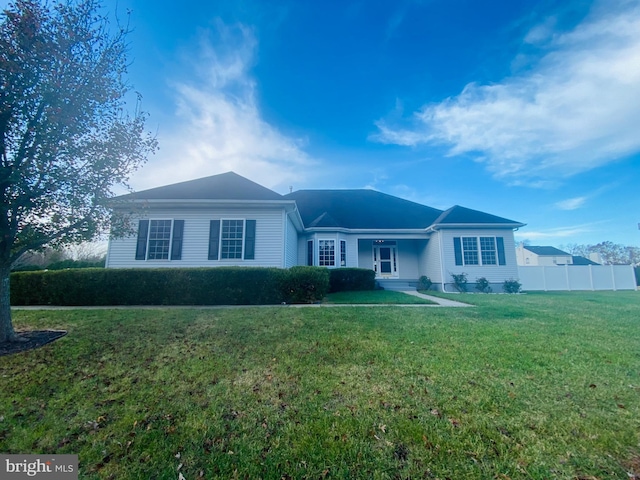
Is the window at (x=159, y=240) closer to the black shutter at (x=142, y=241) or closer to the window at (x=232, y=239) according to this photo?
the black shutter at (x=142, y=241)

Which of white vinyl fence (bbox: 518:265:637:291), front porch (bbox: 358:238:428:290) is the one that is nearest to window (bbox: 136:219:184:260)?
front porch (bbox: 358:238:428:290)

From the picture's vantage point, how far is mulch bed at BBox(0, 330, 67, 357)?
4.54 m

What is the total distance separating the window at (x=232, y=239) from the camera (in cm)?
1133

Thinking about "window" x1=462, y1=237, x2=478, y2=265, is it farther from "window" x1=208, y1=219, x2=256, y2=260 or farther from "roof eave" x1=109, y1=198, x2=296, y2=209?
"window" x1=208, y1=219, x2=256, y2=260

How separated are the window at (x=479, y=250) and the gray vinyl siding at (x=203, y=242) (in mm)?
9804

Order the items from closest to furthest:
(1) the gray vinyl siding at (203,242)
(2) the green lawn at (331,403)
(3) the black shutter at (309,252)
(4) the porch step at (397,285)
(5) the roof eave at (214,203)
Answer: (2) the green lawn at (331,403) < (5) the roof eave at (214,203) < (1) the gray vinyl siding at (203,242) < (3) the black shutter at (309,252) < (4) the porch step at (397,285)

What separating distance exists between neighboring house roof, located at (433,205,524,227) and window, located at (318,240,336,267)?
590 cm

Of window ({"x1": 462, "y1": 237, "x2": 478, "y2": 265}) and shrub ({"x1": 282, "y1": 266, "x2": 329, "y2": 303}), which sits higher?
window ({"x1": 462, "y1": 237, "x2": 478, "y2": 265})

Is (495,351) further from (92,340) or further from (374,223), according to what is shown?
(374,223)

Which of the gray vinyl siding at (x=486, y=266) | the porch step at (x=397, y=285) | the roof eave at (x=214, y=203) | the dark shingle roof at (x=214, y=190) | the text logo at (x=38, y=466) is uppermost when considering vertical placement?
the dark shingle roof at (x=214, y=190)

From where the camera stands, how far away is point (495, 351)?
4352 millimetres

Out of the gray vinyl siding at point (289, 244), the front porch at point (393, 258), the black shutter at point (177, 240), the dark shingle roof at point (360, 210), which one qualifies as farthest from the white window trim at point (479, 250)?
the black shutter at point (177, 240)

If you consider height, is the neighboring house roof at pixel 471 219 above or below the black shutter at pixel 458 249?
above

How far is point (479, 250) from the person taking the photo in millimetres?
14422
